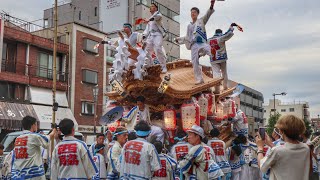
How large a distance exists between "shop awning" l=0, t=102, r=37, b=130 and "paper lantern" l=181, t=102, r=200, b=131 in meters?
15.6

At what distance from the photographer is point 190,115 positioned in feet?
38.8

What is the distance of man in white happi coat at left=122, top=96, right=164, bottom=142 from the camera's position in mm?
11500

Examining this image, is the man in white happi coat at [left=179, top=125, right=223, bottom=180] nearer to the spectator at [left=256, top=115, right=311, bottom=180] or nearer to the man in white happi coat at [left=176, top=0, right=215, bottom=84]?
the spectator at [left=256, top=115, right=311, bottom=180]

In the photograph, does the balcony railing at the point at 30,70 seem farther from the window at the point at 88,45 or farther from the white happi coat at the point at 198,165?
the white happi coat at the point at 198,165

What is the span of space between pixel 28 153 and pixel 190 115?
5434 mm

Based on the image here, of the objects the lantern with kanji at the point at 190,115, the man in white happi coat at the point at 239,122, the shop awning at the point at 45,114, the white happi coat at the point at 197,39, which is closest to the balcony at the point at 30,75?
the shop awning at the point at 45,114

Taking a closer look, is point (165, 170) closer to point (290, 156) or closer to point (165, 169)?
point (165, 169)

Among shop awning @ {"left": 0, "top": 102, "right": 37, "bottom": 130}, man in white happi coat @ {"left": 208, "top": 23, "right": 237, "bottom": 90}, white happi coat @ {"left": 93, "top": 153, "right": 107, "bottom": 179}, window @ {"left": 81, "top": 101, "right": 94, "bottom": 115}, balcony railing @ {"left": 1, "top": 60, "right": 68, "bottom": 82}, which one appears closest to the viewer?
white happi coat @ {"left": 93, "top": 153, "right": 107, "bottom": 179}

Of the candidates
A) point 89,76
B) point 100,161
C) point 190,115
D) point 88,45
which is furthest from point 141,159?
point 88,45

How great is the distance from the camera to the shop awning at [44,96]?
27072 mm

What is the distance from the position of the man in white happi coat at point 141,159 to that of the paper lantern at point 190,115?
4.85m

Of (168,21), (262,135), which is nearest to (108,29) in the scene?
(168,21)

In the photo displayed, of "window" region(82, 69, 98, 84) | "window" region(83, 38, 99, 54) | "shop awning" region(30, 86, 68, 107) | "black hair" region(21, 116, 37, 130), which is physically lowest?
"black hair" region(21, 116, 37, 130)

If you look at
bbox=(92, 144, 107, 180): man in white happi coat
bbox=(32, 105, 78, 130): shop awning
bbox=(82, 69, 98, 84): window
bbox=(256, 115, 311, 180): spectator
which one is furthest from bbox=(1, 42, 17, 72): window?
bbox=(256, 115, 311, 180): spectator
